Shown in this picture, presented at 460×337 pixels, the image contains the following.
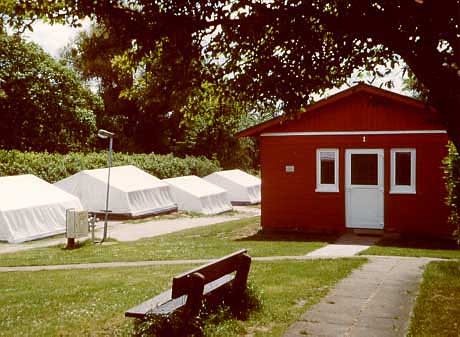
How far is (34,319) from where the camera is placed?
7430 mm

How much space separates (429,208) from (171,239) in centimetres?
818

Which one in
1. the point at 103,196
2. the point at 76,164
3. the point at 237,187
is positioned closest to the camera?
the point at 103,196

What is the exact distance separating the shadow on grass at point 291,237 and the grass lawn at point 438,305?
252 inches

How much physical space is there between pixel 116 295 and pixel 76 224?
8378 millimetres

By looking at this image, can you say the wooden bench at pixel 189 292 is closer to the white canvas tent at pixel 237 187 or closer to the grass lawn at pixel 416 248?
the grass lawn at pixel 416 248

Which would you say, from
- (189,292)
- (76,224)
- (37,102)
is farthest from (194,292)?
(37,102)

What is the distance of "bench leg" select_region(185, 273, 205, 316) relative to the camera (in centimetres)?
620

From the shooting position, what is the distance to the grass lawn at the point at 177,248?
1400cm

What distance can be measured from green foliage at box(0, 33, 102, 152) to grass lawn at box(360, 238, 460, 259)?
101ft

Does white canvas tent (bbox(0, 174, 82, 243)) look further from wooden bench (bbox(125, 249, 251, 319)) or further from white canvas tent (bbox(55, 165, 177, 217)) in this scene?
wooden bench (bbox(125, 249, 251, 319))

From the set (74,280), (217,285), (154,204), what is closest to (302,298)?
(217,285)

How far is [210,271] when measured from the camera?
21.8 ft

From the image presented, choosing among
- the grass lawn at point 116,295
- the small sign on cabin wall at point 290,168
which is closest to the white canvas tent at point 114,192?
the small sign on cabin wall at point 290,168

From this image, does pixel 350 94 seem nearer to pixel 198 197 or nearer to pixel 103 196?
pixel 198 197
